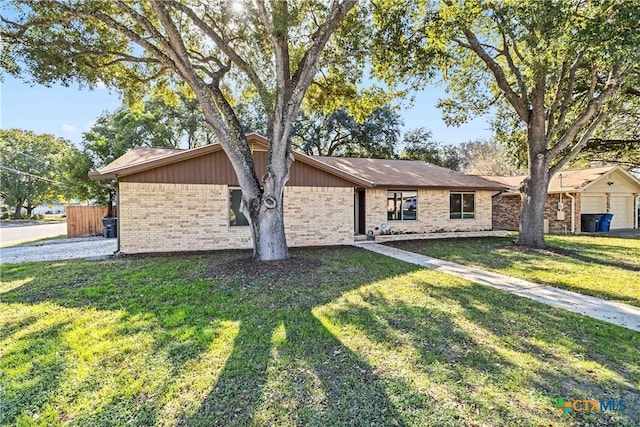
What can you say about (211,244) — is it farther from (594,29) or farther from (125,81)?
(594,29)

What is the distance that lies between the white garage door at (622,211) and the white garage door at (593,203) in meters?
0.86

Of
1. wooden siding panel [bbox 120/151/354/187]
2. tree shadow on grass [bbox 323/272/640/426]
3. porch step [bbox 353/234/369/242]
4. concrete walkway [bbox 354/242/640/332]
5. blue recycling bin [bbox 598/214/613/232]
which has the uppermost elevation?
wooden siding panel [bbox 120/151/354/187]

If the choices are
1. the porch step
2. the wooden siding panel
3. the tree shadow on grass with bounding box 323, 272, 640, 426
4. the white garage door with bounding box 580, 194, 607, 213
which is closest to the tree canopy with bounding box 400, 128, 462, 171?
the white garage door with bounding box 580, 194, 607, 213

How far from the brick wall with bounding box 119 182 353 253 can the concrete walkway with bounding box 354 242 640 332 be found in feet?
13.2

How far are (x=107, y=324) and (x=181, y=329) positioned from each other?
1.15 meters

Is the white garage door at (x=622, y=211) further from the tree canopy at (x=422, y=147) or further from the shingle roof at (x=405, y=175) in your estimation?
the tree canopy at (x=422, y=147)

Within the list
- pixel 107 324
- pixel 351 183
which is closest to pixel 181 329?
pixel 107 324

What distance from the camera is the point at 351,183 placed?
1264 centimetres

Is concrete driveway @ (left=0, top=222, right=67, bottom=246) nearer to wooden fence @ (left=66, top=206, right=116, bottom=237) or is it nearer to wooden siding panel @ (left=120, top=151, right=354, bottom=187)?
wooden fence @ (left=66, top=206, right=116, bottom=237)

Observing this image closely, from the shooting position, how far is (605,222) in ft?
57.5

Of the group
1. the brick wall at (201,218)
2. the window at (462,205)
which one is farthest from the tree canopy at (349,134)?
the brick wall at (201,218)

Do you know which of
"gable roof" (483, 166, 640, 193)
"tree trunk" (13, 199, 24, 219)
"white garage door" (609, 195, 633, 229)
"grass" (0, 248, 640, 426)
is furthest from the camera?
"tree trunk" (13, 199, 24, 219)

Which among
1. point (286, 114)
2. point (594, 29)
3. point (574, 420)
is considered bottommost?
point (574, 420)

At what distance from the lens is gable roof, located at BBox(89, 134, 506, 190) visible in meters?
9.87
